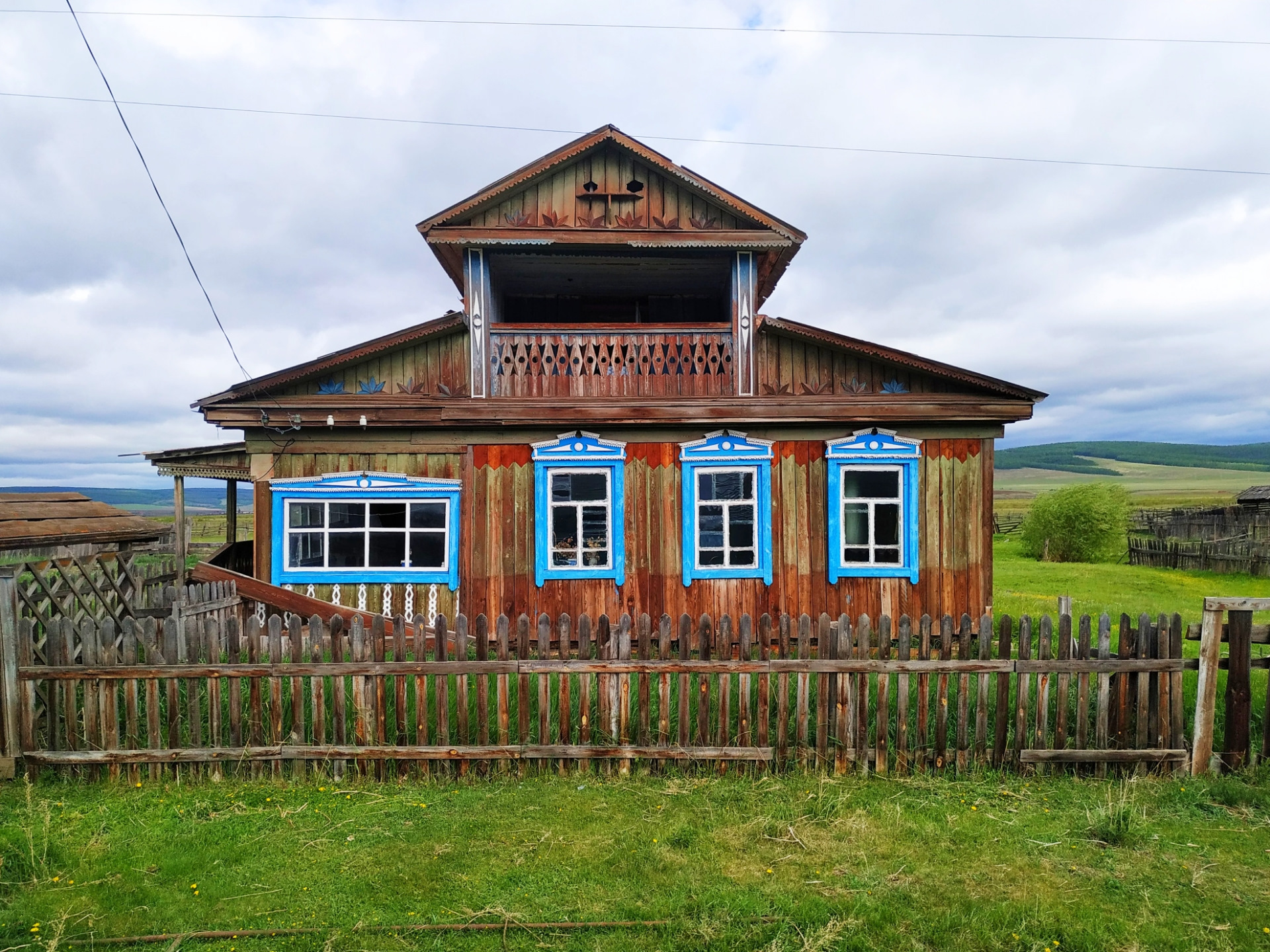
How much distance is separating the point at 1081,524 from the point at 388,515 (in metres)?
25.0

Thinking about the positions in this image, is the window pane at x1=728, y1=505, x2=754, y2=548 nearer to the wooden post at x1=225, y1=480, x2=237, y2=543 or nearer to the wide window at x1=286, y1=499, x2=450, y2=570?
the wide window at x1=286, y1=499, x2=450, y2=570

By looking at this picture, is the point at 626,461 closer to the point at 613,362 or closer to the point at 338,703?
the point at 613,362

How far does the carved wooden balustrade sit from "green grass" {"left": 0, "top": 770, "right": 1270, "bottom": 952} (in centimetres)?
653

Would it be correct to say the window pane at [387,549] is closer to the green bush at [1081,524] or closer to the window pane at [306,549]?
the window pane at [306,549]

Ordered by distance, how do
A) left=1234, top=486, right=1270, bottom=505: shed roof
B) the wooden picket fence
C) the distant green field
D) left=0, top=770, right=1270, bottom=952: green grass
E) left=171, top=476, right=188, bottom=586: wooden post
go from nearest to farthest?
1. left=0, top=770, right=1270, bottom=952: green grass
2. the wooden picket fence
3. left=171, top=476, right=188, bottom=586: wooden post
4. left=1234, top=486, right=1270, bottom=505: shed roof
5. the distant green field

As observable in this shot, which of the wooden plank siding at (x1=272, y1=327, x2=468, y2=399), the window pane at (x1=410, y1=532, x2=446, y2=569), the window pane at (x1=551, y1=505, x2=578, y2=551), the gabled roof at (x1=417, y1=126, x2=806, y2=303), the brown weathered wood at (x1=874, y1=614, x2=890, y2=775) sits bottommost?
the brown weathered wood at (x1=874, y1=614, x2=890, y2=775)

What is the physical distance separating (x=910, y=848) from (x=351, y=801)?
165 inches

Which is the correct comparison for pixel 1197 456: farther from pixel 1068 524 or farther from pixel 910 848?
pixel 910 848

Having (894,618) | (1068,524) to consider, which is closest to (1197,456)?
(1068,524)

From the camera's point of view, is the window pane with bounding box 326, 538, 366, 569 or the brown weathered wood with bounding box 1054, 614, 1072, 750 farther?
the window pane with bounding box 326, 538, 366, 569

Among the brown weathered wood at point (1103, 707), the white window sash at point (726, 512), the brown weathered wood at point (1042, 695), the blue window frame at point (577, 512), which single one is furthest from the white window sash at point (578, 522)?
the brown weathered wood at point (1103, 707)

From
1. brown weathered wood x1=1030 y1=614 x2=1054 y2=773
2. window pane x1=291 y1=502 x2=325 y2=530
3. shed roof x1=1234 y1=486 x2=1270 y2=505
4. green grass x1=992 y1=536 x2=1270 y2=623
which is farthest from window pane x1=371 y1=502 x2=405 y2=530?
shed roof x1=1234 y1=486 x2=1270 y2=505

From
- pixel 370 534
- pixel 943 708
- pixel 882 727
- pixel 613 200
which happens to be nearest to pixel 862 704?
pixel 882 727

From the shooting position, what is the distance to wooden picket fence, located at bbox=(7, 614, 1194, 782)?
550 centimetres
